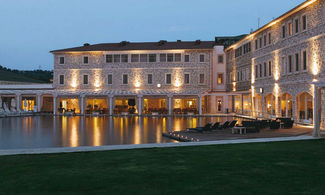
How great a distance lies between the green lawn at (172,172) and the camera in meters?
6.72

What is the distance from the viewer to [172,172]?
8188mm

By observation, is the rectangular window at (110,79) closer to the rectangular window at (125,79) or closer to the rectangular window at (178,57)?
the rectangular window at (125,79)

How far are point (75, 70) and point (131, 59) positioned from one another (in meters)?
6.78

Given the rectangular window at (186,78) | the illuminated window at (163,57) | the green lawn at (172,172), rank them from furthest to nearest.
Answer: the illuminated window at (163,57), the rectangular window at (186,78), the green lawn at (172,172)

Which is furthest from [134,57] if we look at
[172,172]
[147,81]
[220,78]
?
[172,172]

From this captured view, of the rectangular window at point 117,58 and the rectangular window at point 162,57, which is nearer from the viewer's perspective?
the rectangular window at point 162,57

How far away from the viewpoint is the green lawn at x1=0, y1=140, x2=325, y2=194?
22.0 ft

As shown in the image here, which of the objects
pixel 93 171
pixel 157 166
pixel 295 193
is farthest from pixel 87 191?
pixel 295 193

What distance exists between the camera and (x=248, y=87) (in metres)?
33.9

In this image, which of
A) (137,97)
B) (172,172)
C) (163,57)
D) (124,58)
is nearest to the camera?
(172,172)

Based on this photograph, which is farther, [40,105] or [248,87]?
[40,105]

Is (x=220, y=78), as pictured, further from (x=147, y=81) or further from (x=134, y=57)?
(x=134, y=57)

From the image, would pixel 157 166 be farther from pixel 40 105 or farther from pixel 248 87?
pixel 40 105

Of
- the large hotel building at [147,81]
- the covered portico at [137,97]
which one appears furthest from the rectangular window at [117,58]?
the covered portico at [137,97]
